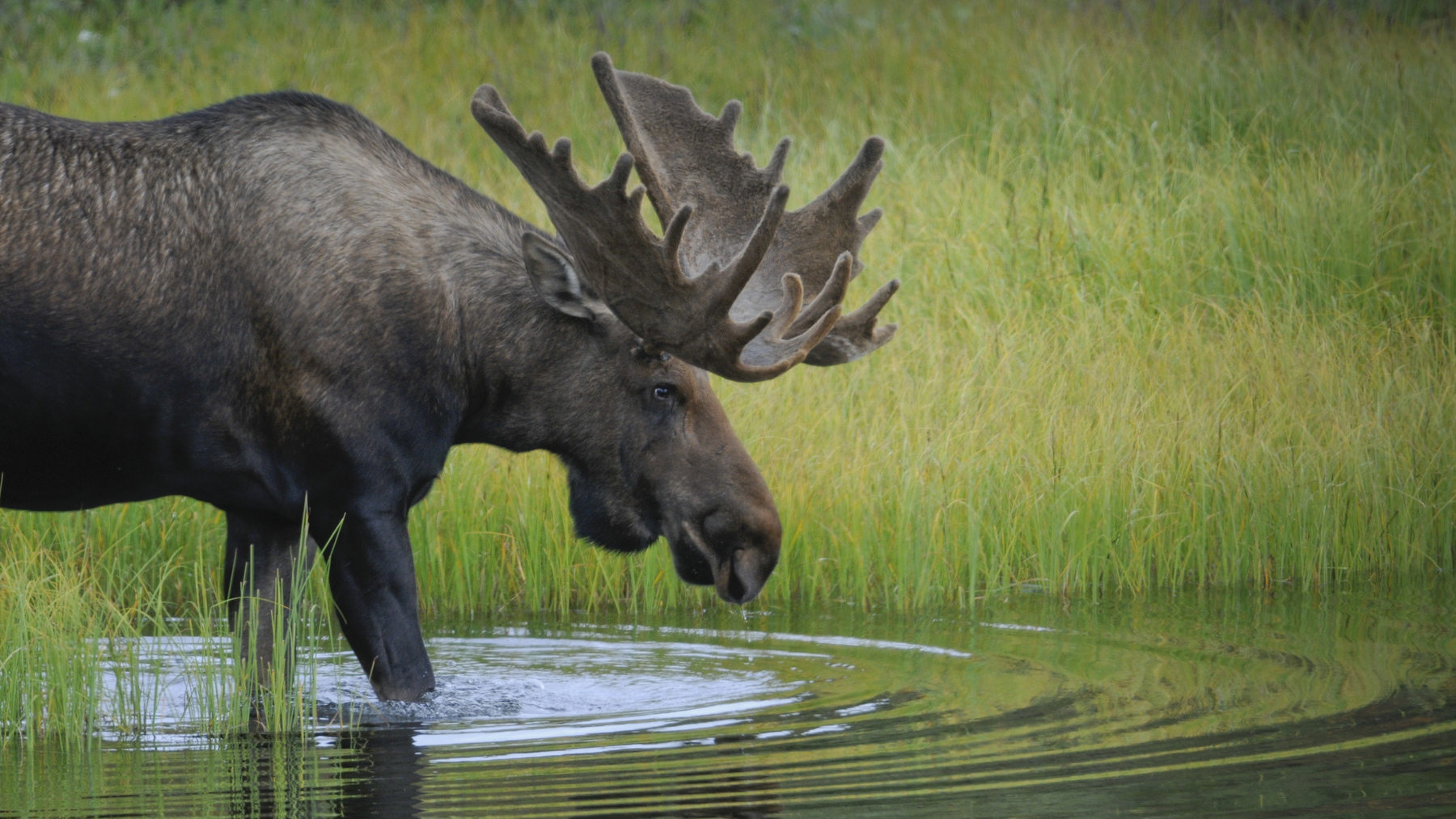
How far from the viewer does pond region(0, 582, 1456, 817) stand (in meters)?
4.04

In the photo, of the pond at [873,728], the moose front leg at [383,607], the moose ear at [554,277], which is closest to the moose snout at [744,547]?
the pond at [873,728]

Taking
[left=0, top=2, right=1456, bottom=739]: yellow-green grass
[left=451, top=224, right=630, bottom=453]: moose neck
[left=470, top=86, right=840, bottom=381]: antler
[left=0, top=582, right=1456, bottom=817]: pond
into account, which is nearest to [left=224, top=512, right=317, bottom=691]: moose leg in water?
[left=0, top=582, right=1456, bottom=817]: pond

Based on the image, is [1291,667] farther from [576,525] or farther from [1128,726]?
[576,525]

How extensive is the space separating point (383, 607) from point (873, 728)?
5.23 ft

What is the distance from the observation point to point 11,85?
13.8 meters

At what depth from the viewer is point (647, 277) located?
17.7 feet

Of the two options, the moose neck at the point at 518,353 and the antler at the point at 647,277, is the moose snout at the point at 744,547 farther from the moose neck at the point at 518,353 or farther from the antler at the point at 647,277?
the moose neck at the point at 518,353

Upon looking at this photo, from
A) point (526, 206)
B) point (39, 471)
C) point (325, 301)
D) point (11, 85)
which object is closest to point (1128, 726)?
point (325, 301)

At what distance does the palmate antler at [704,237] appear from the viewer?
5273mm

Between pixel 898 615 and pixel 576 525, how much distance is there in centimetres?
164

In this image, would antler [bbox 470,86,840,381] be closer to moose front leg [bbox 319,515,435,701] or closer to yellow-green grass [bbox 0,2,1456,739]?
moose front leg [bbox 319,515,435,701]

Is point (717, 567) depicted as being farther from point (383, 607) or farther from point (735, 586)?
point (383, 607)

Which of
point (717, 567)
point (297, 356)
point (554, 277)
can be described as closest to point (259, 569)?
point (297, 356)

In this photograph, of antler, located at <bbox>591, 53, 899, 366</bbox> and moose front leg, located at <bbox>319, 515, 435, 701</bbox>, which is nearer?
moose front leg, located at <bbox>319, 515, 435, 701</bbox>
